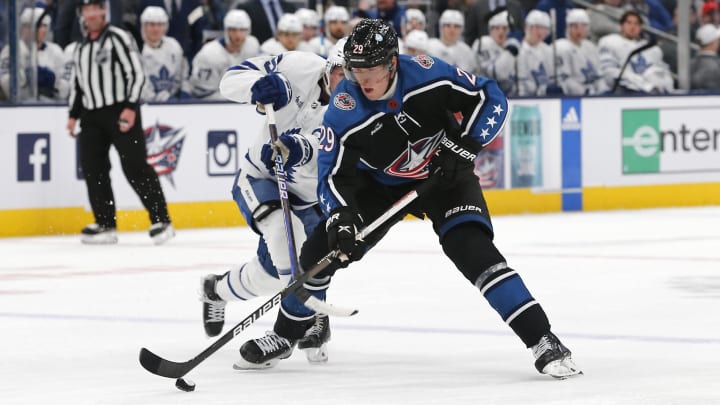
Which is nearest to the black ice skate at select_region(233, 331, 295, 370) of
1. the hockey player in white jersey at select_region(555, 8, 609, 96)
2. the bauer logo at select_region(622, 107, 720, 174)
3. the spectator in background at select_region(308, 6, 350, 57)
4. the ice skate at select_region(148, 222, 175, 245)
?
the ice skate at select_region(148, 222, 175, 245)

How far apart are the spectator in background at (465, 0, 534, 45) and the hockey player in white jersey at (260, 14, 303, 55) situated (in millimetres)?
1948

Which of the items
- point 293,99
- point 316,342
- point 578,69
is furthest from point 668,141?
point 316,342

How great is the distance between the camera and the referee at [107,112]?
9656mm

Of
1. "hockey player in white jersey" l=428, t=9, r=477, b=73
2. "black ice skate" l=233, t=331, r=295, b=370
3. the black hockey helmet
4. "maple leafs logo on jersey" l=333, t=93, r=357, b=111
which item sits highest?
"hockey player in white jersey" l=428, t=9, r=477, b=73

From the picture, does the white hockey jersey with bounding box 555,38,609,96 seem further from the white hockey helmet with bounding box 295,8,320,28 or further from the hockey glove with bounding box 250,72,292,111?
the hockey glove with bounding box 250,72,292,111

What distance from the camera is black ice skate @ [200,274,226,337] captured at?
513cm

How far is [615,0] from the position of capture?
1410cm

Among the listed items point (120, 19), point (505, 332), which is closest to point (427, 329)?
point (505, 332)

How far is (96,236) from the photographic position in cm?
954

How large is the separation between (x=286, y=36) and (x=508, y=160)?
6.77 feet

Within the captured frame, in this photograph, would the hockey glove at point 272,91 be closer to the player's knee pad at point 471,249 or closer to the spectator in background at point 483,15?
the player's knee pad at point 471,249

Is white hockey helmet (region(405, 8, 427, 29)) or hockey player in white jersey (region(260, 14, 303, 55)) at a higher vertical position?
white hockey helmet (region(405, 8, 427, 29))

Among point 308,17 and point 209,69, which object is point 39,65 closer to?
point 209,69

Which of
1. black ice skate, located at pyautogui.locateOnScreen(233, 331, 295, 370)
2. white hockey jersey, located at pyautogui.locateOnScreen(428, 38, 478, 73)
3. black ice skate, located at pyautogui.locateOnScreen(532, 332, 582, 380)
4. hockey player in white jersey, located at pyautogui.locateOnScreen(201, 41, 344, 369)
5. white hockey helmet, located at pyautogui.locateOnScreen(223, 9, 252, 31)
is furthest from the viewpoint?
white hockey jersey, located at pyautogui.locateOnScreen(428, 38, 478, 73)
